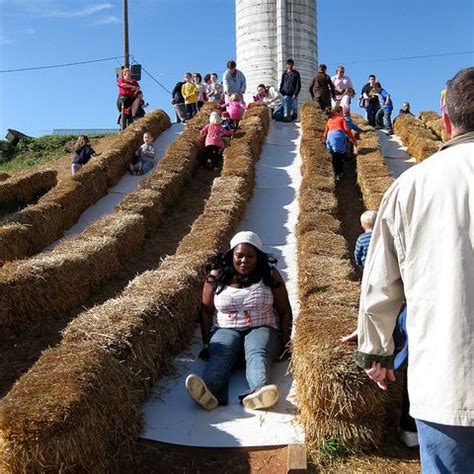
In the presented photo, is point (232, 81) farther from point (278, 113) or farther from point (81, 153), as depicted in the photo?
point (81, 153)

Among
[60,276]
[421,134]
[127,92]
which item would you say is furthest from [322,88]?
[60,276]

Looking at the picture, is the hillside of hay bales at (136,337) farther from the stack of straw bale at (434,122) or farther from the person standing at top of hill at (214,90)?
the person standing at top of hill at (214,90)

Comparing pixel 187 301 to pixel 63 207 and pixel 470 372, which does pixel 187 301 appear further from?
pixel 63 207

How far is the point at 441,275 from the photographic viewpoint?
2.06 metres

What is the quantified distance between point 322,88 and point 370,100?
78.3 inches

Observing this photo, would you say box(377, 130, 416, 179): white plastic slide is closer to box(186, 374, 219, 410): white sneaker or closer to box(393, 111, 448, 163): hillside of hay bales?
box(393, 111, 448, 163): hillside of hay bales

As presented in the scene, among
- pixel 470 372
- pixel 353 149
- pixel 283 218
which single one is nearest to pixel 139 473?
pixel 470 372

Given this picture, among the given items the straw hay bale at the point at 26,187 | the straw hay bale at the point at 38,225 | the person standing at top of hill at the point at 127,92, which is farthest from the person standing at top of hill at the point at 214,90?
the straw hay bale at the point at 38,225

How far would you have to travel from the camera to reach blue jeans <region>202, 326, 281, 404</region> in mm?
4812

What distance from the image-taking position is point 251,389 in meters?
4.75

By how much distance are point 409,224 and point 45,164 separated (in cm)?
2009

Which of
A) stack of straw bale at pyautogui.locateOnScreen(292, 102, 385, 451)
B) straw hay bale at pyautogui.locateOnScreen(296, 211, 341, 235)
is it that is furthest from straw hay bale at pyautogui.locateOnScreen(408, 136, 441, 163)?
stack of straw bale at pyautogui.locateOnScreen(292, 102, 385, 451)

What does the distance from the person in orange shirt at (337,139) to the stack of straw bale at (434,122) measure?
125 inches

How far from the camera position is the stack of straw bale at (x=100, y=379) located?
11.3 ft
